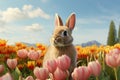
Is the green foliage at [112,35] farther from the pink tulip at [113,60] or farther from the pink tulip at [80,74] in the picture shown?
the pink tulip at [80,74]

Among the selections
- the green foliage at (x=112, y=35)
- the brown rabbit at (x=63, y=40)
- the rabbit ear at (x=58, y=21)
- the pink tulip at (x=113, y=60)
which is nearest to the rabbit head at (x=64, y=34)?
the brown rabbit at (x=63, y=40)

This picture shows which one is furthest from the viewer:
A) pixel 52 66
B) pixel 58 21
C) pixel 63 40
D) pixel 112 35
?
Result: pixel 112 35

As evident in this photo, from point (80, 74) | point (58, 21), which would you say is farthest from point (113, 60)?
point (58, 21)

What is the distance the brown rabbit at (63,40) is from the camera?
597 centimetres

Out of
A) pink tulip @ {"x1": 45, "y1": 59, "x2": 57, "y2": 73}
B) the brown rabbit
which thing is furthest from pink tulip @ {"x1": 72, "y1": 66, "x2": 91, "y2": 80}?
the brown rabbit

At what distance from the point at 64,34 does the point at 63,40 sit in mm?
114

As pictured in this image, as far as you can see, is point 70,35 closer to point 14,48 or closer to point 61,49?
point 61,49

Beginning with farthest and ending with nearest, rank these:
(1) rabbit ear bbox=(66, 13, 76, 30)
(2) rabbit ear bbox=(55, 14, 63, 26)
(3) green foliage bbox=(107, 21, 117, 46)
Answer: (3) green foliage bbox=(107, 21, 117, 46) < (2) rabbit ear bbox=(55, 14, 63, 26) < (1) rabbit ear bbox=(66, 13, 76, 30)

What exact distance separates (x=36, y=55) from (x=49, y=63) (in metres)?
2.46

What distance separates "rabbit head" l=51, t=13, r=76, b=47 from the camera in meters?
5.94

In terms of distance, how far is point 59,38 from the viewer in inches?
234

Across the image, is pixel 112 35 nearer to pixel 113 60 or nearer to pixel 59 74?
pixel 113 60

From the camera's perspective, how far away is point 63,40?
233 inches

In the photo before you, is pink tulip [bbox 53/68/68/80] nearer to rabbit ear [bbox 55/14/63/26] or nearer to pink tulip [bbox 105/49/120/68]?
pink tulip [bbox 105/49/120/68]
